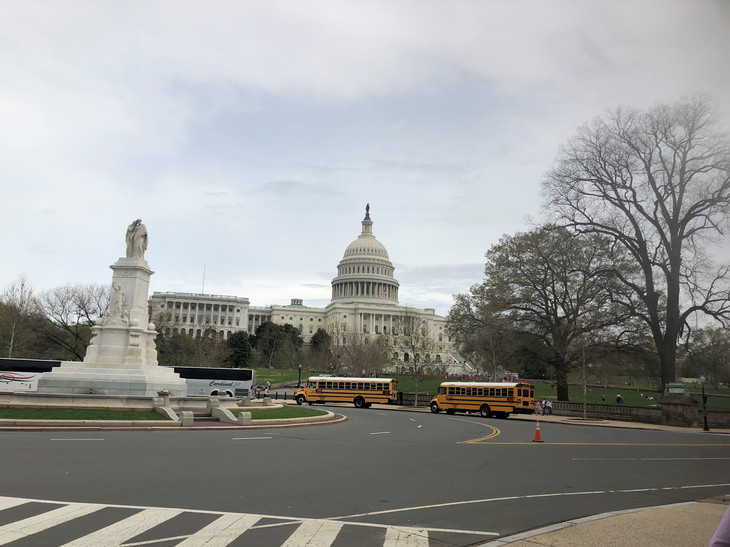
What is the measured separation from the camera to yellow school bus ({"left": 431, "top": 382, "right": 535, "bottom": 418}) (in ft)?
134

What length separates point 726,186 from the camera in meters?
35.1

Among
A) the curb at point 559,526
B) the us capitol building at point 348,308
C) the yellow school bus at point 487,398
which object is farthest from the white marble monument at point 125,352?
the us capitol building at point 348,308

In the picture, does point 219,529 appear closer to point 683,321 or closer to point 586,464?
point 586,464

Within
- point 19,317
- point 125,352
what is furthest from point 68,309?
point 125,352

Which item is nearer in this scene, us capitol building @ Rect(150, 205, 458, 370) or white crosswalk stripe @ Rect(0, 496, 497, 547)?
white crosswalk stripe @ Rect(0, 496, 497, 547)

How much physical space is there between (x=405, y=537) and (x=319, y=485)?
12.5 feet

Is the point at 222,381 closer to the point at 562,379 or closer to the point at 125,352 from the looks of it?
the point at 125,352

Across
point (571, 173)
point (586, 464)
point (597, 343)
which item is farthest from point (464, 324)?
point (586, 464)

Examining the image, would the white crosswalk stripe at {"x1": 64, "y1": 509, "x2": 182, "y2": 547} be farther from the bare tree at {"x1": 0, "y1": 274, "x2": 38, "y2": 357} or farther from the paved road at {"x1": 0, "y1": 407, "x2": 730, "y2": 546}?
the bare tree at {"x1": 0, "y1": 274, "x2": 38, "y2": 357}

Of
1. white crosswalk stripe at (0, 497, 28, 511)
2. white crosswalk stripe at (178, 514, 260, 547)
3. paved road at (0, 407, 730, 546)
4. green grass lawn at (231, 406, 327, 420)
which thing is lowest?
green grass lawn at (231, 406, 327, 420)

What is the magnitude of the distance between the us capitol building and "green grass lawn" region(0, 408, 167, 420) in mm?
133003

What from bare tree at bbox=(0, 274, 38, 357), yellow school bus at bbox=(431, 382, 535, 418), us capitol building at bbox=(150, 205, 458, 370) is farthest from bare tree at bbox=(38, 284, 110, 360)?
us capitol building at bbox=(150, 205, 458, 370)

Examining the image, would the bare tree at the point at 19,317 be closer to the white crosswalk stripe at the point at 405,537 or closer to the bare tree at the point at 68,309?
the bare tree at the point at 68,309

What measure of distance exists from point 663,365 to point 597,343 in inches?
230
